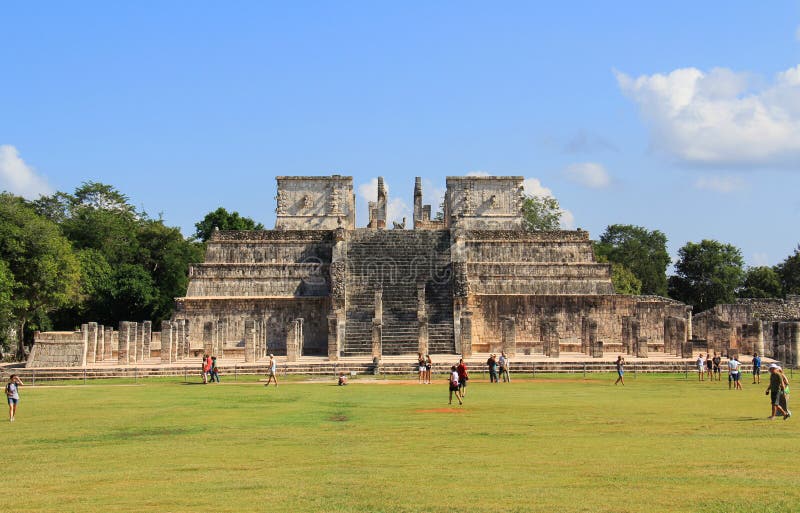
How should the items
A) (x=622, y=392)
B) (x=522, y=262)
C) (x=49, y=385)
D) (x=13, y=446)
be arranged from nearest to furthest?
A: (x=13, y=446) → (x=622, y=392) → (x=49, y=385) → (x=522, y=262)

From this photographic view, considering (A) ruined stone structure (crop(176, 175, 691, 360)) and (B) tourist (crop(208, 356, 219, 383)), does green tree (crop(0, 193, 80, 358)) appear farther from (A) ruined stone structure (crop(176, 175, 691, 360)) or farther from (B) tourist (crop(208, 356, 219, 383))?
(B) tourist (crop(208, 356, 219, 383))

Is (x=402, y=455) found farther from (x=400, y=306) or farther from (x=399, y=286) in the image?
(x=399, y=286)

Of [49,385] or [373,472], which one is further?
[49,385]

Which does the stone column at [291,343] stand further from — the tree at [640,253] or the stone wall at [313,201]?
the tree at [640,253]

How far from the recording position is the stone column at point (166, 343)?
38531 millimetres

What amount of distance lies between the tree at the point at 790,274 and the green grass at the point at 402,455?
59.4 metres

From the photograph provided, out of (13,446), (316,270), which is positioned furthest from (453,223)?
(13,446)

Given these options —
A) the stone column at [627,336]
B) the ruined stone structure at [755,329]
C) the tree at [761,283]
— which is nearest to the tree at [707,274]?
the tree at [761,283]

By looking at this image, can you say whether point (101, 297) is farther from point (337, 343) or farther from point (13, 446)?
point (13, 446)

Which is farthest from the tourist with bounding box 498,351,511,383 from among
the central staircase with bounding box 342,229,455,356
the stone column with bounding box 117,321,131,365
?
the stone column with bounding box 117,321,131,365

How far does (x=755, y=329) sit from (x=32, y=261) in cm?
3192

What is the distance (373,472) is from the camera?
43.3 feet

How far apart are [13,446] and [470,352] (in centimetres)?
2435

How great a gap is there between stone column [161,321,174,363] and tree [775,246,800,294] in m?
56.8
